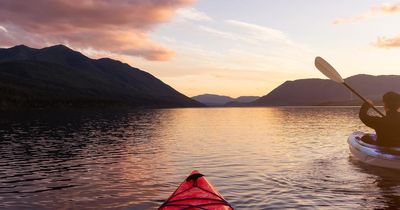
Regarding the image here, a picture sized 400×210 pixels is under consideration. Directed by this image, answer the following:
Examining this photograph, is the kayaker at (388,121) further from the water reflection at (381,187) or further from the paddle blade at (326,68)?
the paddle blade at (326,68)

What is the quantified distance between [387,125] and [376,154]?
→ 182cm

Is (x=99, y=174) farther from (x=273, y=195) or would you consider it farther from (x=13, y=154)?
(x=13, y=154)

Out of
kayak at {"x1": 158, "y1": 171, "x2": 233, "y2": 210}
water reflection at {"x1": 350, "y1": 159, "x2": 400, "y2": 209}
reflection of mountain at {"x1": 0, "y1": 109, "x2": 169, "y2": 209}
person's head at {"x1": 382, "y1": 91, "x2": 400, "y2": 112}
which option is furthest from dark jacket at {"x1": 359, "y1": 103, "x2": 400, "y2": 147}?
kayak at {"x1": 158, "y1": 171, "x2": 233, "y2": 210}

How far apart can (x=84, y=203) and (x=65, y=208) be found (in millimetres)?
841

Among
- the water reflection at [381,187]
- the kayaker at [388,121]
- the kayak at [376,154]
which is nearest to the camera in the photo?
the water reflection at [381,187]

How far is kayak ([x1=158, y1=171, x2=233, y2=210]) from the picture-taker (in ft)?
31.3

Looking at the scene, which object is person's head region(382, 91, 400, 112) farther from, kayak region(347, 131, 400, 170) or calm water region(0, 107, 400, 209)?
calm water region(0, 107, 400, 209)

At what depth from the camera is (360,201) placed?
1452 cm

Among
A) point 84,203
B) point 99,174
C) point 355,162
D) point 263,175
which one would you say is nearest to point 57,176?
point 99,174

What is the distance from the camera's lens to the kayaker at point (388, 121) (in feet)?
61.4

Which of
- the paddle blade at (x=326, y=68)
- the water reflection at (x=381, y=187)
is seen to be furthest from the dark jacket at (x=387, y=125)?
the paddle blade at (x=326, y=68)

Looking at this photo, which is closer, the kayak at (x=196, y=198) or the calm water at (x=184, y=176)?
the kayak at (x=196, y=198)

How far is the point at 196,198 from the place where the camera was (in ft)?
32.5

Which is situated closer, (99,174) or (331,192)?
(331,192)
